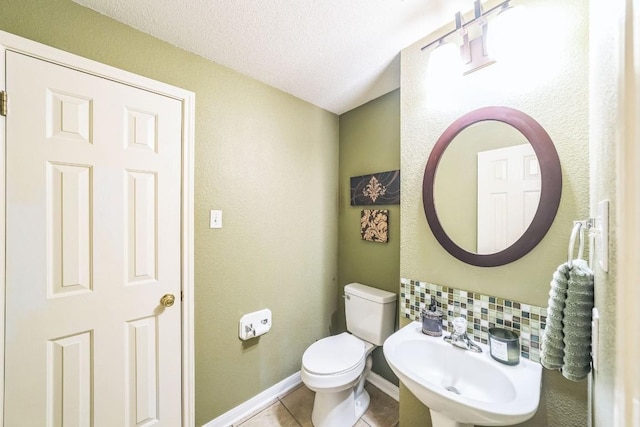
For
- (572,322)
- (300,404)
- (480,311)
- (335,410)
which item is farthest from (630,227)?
(300,404)

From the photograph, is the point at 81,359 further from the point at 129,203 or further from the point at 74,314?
the point at 129,203

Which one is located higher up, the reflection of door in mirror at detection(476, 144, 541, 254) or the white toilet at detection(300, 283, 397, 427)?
the reflection of door in mirror at detection(476, 144, 541, 254)

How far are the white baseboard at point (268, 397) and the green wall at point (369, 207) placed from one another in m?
0.06

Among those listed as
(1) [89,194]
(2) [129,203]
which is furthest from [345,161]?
(1) [89,194]

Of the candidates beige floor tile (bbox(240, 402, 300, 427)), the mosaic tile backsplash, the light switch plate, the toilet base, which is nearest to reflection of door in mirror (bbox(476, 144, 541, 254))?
the mosaic tile backsplash

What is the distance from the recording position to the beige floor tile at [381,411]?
4.99ft

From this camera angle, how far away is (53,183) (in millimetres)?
999

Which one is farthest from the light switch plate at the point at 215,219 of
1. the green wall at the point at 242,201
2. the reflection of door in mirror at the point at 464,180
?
the reflection of door in mirror at the point at 464,180

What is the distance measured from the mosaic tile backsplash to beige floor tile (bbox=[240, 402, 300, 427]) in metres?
1.04

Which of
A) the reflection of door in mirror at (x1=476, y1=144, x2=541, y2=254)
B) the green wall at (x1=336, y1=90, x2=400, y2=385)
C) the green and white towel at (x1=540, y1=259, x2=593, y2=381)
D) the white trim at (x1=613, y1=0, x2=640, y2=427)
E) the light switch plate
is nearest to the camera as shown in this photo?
the white trim at (x1=613, y1=0, x2=640, y2=427)

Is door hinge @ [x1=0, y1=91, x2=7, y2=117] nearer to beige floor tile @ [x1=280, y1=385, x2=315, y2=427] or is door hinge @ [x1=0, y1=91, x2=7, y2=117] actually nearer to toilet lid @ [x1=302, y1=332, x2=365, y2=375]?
toilet lid @ [x1=302, y1=332, x2=365, y2=375]

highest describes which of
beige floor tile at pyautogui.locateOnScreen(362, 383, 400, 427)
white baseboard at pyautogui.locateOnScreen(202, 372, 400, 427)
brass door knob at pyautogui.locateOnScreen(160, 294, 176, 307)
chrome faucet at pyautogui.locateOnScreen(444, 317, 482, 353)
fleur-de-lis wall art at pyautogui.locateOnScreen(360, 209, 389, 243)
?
fleur-de-lis wall art at pyautogui.locateOnScreen(360, 209, 389, 243)

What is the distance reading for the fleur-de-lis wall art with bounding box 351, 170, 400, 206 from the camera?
5.64 ft

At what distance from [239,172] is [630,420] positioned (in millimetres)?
1647
